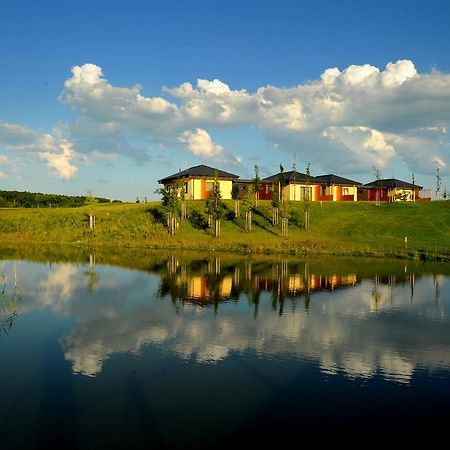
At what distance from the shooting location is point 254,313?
2572cm

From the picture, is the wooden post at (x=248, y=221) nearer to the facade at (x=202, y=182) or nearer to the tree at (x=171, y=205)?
the tree at (x=171, y=205)

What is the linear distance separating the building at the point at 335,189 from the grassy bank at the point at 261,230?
9212 mm

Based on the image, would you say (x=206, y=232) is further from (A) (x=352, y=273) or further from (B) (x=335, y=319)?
(B) (x=335, y=319)

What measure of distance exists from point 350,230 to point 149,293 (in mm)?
43482

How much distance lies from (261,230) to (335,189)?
30.7m

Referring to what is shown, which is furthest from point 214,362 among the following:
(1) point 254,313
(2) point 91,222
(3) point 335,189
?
(3) point 335,189

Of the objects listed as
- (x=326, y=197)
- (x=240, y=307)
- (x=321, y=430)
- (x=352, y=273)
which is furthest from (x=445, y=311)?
(x=326, y=197)

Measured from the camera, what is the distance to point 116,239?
64750 millimetres

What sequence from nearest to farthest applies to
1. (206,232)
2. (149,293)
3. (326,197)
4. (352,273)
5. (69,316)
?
1. (69,316)
2. (149,293)
3. (352,273)
4. (206,232)
5. (326,197)

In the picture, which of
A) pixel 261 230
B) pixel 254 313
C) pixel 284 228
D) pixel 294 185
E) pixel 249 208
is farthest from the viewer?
pixel 294 185

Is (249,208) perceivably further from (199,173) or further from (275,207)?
(199,173)

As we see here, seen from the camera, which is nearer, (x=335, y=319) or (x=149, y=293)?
(x=335, y=319)

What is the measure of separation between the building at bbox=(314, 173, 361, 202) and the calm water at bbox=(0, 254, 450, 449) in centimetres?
5687

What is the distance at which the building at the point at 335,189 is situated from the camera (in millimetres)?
90312
